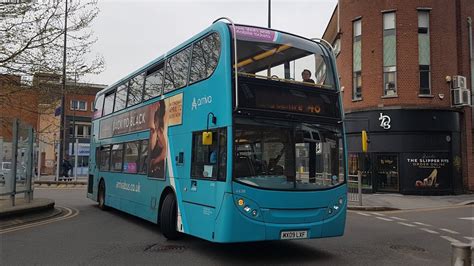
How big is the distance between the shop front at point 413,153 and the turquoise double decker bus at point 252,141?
1564 centimetres

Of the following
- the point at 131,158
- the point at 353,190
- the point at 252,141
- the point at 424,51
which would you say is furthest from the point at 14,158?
the point at 424,51

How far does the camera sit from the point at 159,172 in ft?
33.1

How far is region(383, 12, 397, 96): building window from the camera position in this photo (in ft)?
79.7

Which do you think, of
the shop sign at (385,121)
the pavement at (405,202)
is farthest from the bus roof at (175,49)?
the shop sign at (385,121)

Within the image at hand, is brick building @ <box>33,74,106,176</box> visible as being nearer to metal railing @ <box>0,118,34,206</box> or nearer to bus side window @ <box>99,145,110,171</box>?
metal railing @ <box>0,118,34,206</box>

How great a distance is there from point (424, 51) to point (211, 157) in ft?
65.4

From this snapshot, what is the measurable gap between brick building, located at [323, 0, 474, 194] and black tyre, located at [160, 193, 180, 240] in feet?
55.0

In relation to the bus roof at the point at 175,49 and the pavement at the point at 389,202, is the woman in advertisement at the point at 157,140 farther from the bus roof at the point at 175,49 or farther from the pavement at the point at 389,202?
the pavement at the point at 389,202

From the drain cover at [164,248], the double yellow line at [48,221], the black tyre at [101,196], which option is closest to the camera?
the drain cover at [164,248]

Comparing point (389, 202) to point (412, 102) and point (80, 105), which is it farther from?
point (80, 105)

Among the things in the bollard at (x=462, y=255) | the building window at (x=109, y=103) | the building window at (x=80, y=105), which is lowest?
the bollard at (x=462, y=255)

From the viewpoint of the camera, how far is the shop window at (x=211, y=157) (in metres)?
7.40

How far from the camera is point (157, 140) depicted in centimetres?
1035

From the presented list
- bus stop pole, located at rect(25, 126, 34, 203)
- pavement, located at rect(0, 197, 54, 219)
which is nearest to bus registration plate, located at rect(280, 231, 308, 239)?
pavement, located at rect(0, 197, 54, 219)
